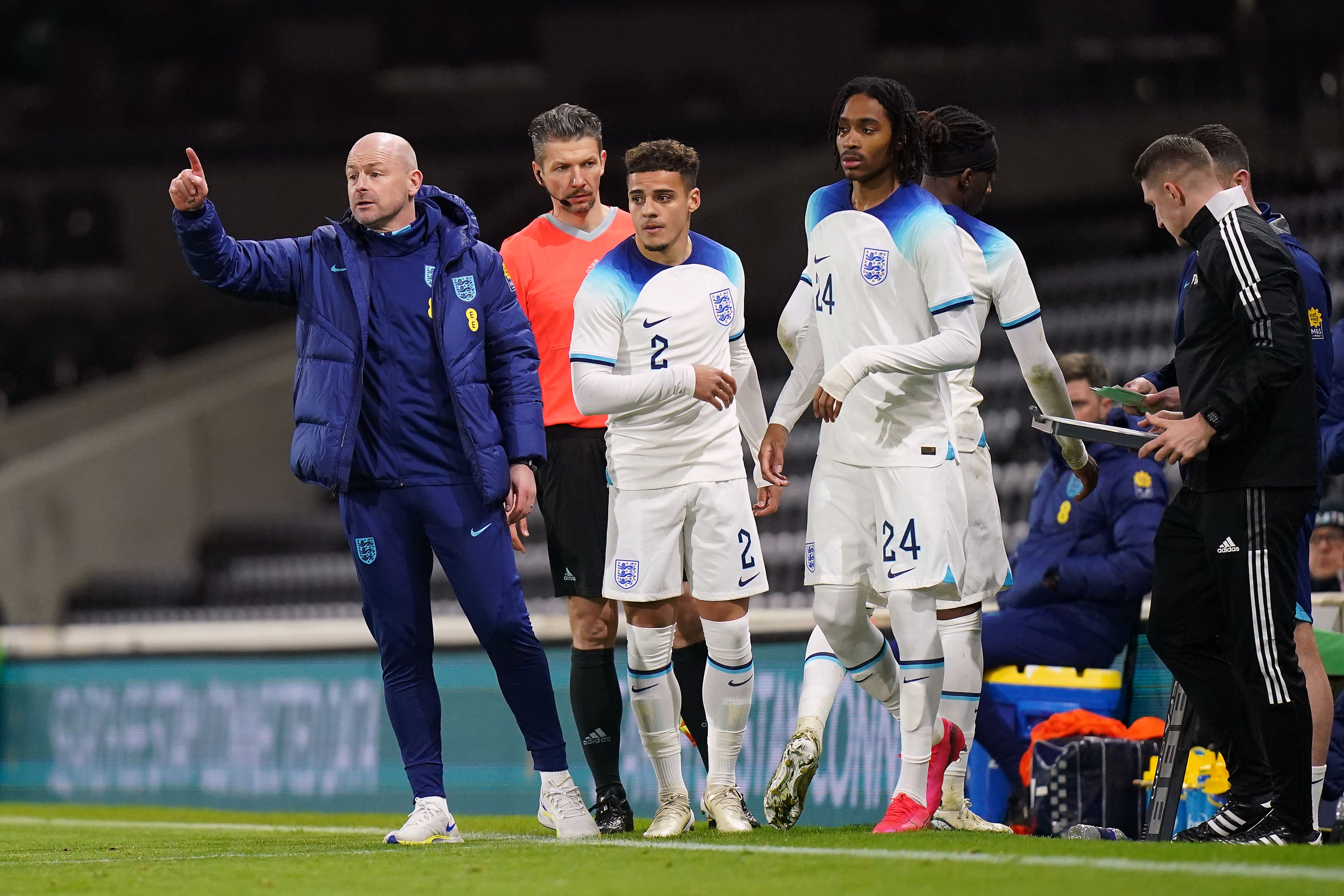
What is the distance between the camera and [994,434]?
411 inches

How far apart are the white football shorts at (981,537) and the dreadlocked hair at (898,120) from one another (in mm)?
864

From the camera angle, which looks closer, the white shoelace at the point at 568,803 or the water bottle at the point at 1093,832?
the white shoelace at the point at 568,803

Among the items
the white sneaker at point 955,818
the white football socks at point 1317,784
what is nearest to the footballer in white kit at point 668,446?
the white sneaker at point 955,818

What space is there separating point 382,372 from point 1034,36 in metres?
12.8

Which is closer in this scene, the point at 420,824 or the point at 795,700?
the point at 420,824

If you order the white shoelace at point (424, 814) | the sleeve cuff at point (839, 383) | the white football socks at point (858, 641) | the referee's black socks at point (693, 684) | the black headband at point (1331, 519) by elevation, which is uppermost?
the sleeve cuff at point (839, 383)

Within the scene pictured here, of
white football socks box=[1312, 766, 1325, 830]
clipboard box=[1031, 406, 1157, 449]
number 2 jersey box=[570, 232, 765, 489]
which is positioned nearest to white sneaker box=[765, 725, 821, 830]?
number 2 jersey box=[570, 232, 765, 489]

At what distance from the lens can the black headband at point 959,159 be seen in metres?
5.23

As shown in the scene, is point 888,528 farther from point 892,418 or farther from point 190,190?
point 190,190

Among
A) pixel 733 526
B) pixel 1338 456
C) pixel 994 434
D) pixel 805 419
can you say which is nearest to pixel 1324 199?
pixel 994 434

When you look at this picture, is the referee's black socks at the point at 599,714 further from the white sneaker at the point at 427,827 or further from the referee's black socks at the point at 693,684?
the white sneaker at the point at 427,827

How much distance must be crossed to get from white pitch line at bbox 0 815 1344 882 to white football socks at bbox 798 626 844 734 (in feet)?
1.77

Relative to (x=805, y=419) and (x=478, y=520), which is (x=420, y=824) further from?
(x=805, y=419)

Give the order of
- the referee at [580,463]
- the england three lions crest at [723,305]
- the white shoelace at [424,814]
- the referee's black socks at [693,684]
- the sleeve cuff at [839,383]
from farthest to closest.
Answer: the referee's black socks at [693,684] → the referee at [580,463] → the england three lions crest at [723,305] → the white shoelace at [424,814] → the sleeve cuff at [839,383]
